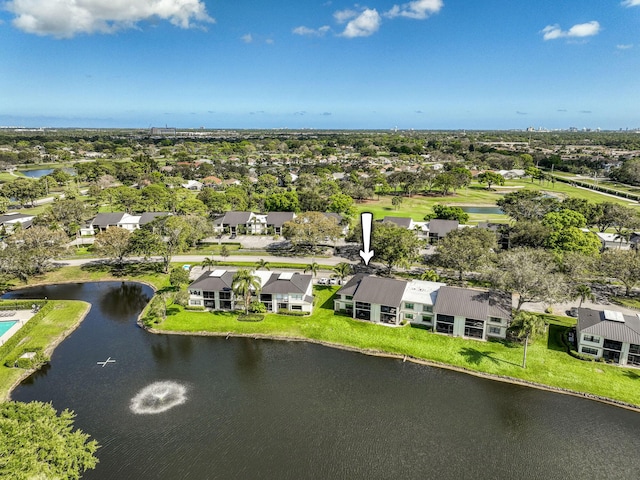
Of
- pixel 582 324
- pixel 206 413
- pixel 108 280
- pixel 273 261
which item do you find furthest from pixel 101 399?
pixel 582 324

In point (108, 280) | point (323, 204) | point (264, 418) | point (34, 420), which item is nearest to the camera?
point (34, 420)

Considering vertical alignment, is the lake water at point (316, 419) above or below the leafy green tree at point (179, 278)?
below

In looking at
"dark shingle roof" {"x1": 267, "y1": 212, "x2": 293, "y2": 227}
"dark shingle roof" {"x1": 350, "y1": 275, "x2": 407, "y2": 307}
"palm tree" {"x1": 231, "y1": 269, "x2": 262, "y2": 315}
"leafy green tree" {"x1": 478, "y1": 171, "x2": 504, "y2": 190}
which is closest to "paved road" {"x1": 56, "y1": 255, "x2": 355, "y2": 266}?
"dark shingle roof" {"x1": 267, "y1": 212, "x2": 293, "y2": 227}

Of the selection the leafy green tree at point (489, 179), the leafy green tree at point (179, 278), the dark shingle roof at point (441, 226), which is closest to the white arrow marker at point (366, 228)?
the leafy green tree at point (179, 278)

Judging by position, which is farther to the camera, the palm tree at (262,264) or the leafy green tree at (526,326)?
the palm tree at (262,264)

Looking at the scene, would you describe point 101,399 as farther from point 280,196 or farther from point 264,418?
point 280,196

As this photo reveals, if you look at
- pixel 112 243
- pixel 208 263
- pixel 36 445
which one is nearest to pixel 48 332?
pixel 112 243

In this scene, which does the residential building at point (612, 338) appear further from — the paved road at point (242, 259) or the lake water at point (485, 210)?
the lake water at point (485, 210)
